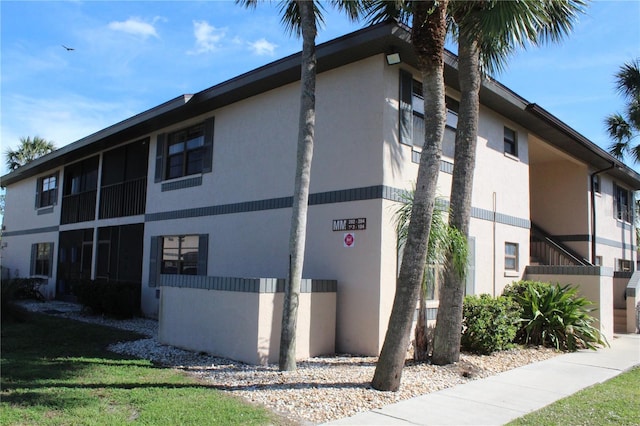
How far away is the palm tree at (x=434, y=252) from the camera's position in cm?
862

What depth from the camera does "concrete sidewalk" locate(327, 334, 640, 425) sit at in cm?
618

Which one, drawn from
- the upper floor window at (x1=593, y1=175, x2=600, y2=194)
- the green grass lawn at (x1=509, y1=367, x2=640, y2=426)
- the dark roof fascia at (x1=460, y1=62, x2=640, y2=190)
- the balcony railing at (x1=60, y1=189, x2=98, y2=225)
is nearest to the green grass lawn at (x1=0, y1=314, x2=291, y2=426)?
the green grass lawn at (x1=509, y1=367, x2=640, y2=426)

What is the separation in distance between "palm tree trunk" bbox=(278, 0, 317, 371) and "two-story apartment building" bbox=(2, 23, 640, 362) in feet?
2.93

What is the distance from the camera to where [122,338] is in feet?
38.0

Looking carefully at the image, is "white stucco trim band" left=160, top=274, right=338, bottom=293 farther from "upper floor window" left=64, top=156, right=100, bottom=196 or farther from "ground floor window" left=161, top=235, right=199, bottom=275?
"upper floor window" left=64, top=156, right=100, bottom=196

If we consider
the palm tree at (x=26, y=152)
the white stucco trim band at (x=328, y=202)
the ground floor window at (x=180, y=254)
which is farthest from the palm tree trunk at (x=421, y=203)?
the palm tree at (x=26, y=152)

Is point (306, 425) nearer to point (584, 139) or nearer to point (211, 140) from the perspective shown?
point (211, 140)

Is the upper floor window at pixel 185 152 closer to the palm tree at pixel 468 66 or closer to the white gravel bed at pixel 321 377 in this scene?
the white gravel bed at pixel 321 377

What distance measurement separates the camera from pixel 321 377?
26.2 ft

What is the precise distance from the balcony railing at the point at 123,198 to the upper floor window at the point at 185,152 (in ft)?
3.94

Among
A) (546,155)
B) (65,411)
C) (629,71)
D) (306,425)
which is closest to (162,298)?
(65,411)

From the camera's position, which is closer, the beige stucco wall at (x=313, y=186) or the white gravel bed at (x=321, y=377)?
the white gravel bed at (x=321, y=377)

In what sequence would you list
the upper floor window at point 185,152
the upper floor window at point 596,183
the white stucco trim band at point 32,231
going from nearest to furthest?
the upper floor window at point 185,152, the upper floor window at point 596,183, the white stucco trim band at point 32,231

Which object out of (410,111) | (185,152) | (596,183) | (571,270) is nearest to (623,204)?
(596,183)
